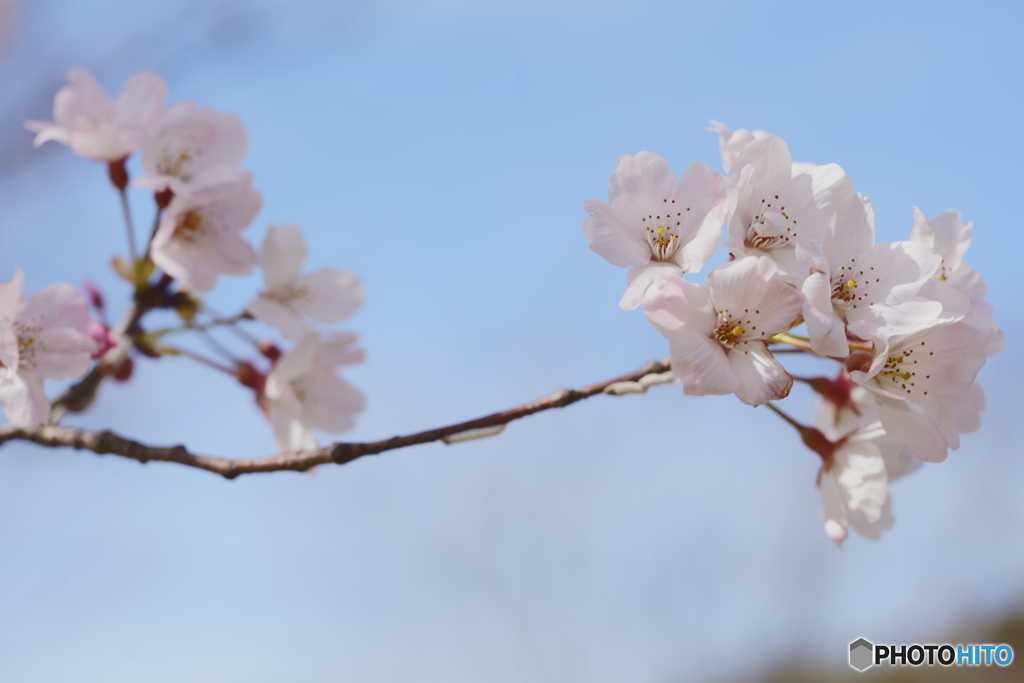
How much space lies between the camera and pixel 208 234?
1.23m

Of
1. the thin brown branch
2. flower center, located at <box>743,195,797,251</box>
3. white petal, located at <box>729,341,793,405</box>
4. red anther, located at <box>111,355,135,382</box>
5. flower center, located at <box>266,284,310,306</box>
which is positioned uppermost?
flower center, located at <box>266,284,310,306</box>

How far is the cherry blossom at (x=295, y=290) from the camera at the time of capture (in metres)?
1.28

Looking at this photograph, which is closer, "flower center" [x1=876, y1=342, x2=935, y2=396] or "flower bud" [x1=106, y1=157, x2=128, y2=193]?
"flower center" [x1=876, y1=342, x2=935, y2=396]

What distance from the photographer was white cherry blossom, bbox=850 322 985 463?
0.82 metres

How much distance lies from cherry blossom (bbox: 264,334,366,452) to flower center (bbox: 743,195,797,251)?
29.4 inches

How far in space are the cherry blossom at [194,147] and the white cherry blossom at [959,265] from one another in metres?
1.01

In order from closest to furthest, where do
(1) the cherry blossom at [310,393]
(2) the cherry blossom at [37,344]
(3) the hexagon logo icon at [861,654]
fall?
1. (2) the cherry blossom at [37,344]
2. (1) the cherry blossom at [310,393]
3. (3) the hexagon logo icon at [861,654]

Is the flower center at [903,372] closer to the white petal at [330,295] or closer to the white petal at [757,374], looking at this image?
the white petal at [757,374]

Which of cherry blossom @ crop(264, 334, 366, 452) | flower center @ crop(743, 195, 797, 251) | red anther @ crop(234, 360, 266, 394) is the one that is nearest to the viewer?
flower center @ crop(743, 195, 797, 251)

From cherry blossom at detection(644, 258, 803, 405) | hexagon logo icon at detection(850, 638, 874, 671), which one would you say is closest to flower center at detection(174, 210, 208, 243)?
cherry blossom at detection(644, 258, 803, 405)

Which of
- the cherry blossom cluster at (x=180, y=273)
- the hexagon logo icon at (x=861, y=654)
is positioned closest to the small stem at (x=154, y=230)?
the cherry blossom cluster at (x=180, y=273)

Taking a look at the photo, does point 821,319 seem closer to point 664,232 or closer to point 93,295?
point 664,232

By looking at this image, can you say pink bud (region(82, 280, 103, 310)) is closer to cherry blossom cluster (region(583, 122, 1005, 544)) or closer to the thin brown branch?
the thin brown branch

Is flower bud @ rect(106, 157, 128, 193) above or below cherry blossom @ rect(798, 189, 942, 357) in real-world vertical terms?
above
